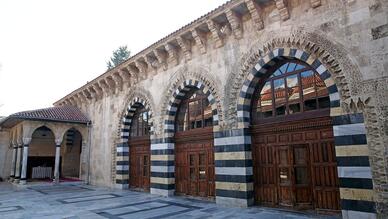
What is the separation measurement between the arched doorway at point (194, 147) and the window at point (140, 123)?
77.9 inches

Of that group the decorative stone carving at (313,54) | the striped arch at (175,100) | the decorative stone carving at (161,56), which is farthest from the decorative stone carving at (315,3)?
the decorative stone carving at (161,56)

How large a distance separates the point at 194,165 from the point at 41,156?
40.6ft

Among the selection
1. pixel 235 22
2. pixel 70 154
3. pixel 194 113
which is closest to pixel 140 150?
pixel 194 113

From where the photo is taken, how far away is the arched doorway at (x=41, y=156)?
51.4 ft

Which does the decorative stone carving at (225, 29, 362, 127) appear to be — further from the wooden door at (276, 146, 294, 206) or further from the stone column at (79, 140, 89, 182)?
the stone column at (79, 140, 89, 182)

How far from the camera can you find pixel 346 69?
528 centimetres

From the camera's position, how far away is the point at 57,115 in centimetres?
1371

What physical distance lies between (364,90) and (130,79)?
8.79 metres

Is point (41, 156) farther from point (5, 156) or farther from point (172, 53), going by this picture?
point (172, 53)

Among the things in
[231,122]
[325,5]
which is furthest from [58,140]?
[325,5]

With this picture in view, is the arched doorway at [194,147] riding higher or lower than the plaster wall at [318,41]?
lower

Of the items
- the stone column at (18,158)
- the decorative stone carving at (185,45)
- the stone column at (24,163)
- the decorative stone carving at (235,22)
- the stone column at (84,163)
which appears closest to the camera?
the decorative stone carving at (235,22)

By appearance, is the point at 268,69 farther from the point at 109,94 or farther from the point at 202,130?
the point at 109,94

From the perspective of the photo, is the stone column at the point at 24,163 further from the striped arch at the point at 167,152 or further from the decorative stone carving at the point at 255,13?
the decorative stone carving at the point at 255,13
